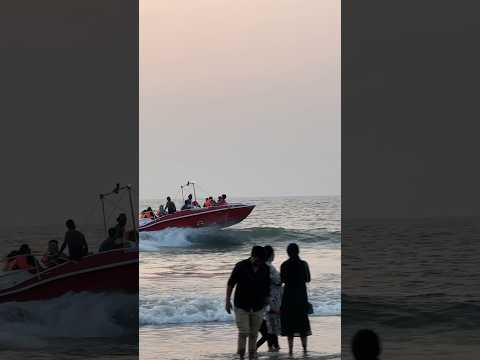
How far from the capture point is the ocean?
11.9 m

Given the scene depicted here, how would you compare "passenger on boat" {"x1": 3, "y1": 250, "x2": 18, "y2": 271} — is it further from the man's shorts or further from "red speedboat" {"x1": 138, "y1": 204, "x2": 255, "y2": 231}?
"red speedboat" {"x1": 138, "y1": 204, "x2": 255, "y2": 231}

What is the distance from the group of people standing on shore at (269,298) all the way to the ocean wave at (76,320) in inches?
33.4

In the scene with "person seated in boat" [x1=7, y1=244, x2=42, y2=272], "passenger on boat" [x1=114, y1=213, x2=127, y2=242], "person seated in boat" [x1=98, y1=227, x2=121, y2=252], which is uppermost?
"passenger on boat" [x1=114, y1=213, x2=127, y2=242]

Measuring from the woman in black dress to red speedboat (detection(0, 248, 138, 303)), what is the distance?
5.21ft

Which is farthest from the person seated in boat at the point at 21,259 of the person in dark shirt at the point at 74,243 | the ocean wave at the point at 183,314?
the ocean wave at the point at 183,314

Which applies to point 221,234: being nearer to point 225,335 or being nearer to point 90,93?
point 225,335

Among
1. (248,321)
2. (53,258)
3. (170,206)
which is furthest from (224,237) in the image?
(53,258)

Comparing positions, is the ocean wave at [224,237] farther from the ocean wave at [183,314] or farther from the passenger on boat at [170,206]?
the ocean wave at [183,314]

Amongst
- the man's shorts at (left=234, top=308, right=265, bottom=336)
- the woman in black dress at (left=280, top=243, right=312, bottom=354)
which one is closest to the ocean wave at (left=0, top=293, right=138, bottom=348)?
the man's shorts at (left=234, top=308, right=265, bottom=336)

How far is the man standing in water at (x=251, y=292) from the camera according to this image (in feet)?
30.0

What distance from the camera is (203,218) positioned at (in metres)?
33.9

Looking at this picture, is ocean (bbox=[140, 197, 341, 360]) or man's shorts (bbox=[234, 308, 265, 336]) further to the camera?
ocean (bbox=[140, 197, 341, 360])

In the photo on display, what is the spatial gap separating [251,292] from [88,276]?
4.52ft

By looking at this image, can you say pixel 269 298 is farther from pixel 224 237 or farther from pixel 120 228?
pixel 224 237
